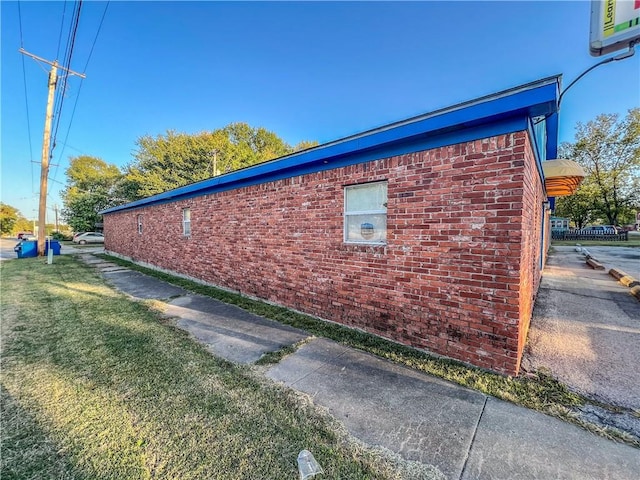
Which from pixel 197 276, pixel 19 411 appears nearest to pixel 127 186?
pixel 197 276

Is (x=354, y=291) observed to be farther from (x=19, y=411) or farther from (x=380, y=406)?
(x=19, y=411)

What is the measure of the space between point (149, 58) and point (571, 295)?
15587mm

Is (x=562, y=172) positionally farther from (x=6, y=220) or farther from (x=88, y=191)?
(x=6, y=220)

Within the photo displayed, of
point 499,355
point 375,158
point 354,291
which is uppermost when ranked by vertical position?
point 375,158

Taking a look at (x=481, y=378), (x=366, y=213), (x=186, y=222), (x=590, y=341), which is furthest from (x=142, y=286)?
(x=590, y=341)

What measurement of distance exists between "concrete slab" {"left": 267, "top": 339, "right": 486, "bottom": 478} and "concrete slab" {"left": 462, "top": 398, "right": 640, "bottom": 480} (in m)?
0.11

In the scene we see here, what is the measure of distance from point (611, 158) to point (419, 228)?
38468mm

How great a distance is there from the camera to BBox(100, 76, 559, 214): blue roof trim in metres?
2.77

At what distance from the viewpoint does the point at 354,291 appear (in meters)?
4.36

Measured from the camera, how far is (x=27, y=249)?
15.1 metres

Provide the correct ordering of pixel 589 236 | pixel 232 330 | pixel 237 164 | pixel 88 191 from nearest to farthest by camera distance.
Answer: pixel 232 330 → pixel 589 236 → pixel 237 164 → pixel 88 191

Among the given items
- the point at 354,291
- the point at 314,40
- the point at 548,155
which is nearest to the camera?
the point at 354,291

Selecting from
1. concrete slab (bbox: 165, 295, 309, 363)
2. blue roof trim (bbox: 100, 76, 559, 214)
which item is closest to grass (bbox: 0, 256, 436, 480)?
concrete slab (bbox: 165, 295, 309, 363)

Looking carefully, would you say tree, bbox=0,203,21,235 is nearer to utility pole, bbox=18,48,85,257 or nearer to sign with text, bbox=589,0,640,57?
utility pole, bbox=18,48,85,257
